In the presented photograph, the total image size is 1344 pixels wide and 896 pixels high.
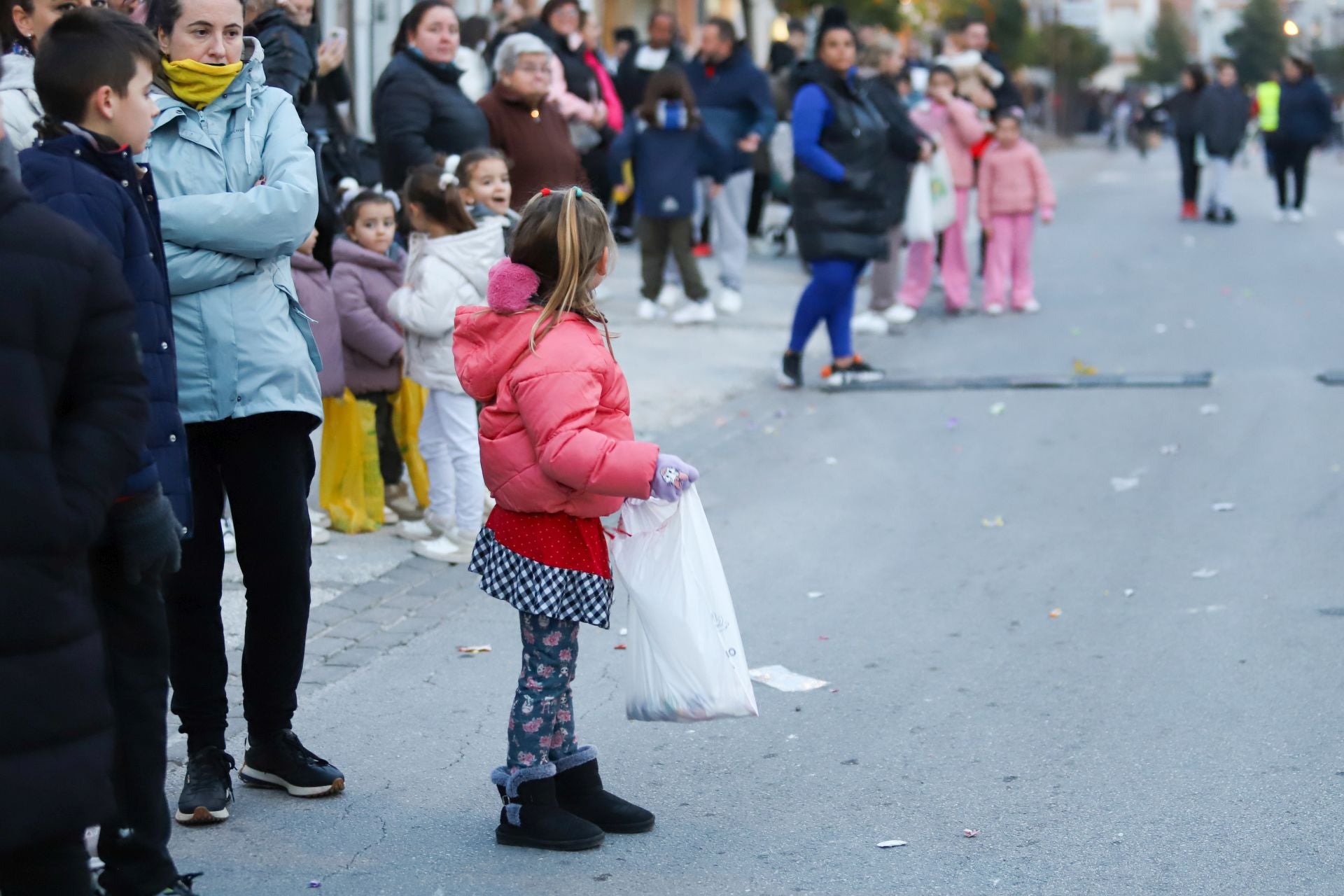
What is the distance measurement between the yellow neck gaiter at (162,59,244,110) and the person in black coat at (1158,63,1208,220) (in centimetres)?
1819

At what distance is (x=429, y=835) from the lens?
4.38 m

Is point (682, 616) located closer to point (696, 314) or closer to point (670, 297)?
point (696, 314)

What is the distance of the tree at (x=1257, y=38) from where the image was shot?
90.9m

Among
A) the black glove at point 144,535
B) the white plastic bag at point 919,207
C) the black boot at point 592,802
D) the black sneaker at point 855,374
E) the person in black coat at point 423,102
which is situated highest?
the person in black coat at point 423,102

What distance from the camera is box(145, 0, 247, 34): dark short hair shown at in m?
4.25

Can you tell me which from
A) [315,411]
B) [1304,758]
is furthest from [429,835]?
[1304,758]

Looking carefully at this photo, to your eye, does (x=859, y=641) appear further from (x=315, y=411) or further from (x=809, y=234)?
(x=809, y=234)

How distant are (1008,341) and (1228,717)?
7651 mm

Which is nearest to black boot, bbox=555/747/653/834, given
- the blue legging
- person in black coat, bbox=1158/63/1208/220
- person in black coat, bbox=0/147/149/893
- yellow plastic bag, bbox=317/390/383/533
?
person in black coat, bbox=0/147/149/893

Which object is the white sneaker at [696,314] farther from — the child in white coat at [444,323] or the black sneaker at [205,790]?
the black sneaker at [205,790]

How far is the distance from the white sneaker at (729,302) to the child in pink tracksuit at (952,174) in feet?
4.19

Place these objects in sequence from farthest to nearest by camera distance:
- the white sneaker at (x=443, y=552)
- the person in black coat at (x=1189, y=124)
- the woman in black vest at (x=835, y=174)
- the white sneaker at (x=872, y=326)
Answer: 1. the person in black coat at (x=1189, y=124)
2. the white sneaker at (x=872, y=326)
3. the woman in black vest at (x=835, y=174)
4. the white sneaker at (x=443, y=552)

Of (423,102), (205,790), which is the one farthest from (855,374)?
(205,790)

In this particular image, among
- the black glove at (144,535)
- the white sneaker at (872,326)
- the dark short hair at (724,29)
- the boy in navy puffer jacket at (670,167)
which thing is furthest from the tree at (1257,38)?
the black glove at (144,535)
